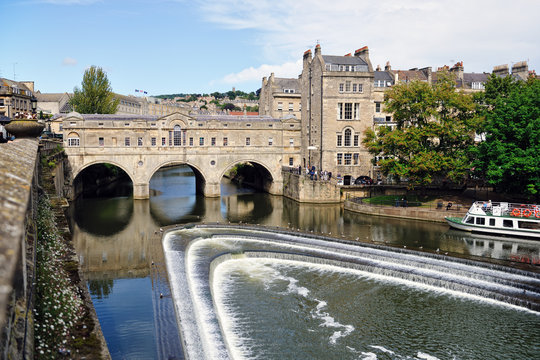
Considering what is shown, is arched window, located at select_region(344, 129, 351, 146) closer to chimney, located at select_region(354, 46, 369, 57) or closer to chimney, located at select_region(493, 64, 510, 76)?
chimney, located at select_region(354, 46, 369, 57)

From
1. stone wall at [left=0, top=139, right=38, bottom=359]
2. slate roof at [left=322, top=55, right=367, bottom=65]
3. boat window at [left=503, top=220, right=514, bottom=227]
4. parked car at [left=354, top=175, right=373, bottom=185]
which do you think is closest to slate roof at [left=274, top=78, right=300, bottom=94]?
slate roof at [left=322, top=55, right=367, bottom=65]

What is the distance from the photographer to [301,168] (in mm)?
55250

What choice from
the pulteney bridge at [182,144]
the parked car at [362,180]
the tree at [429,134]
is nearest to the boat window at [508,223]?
the tree at [429,134]

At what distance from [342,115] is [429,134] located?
13427 mm

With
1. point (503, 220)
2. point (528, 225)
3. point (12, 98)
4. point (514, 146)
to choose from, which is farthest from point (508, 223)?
point (12, 98)

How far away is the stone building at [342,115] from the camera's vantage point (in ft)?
177

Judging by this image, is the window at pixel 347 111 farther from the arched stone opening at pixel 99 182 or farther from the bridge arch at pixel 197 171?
the arched stone opening at pixel 99 182

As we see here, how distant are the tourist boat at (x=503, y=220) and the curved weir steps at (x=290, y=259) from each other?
36.9 ft

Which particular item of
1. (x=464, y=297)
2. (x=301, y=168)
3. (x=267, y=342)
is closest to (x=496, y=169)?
(x=464, y=297)

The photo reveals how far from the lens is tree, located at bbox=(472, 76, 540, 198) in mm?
35156

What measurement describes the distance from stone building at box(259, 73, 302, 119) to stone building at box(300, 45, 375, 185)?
1435 centimetres

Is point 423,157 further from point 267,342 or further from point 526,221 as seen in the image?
point 267,342

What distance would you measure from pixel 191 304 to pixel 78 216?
27.1 metres

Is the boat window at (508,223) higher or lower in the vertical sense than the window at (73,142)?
lower
